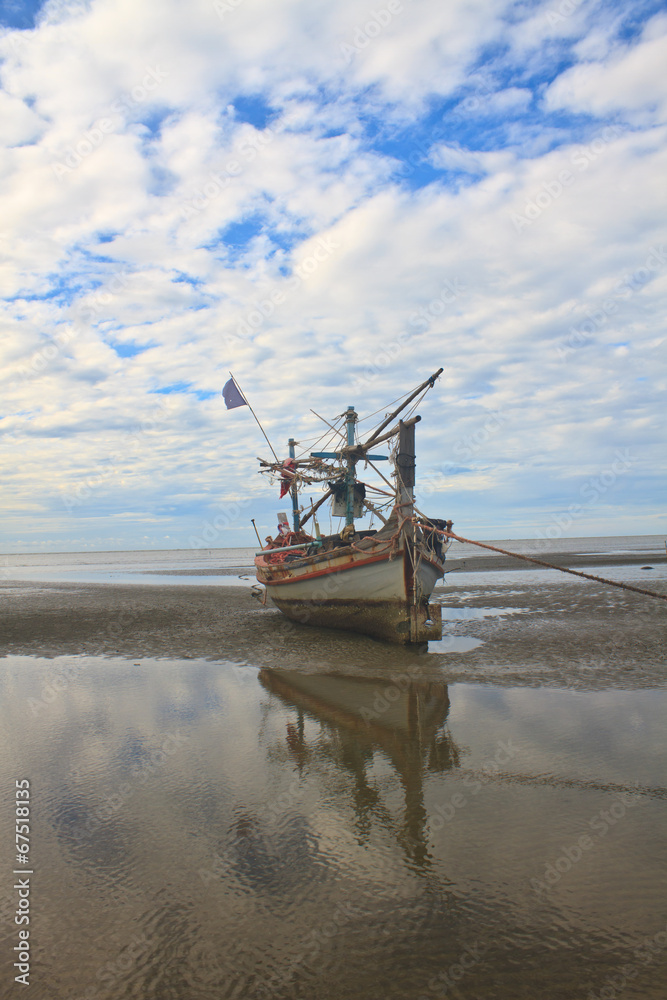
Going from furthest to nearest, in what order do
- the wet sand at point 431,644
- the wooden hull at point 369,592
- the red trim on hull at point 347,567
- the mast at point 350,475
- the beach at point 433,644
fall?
1. the mast at point 350,475
2. the red trim on hull at point 347,567
3. the wooden hull at point 369,592
4. the beach at point 433,644
5. the wet sand at point 431,644

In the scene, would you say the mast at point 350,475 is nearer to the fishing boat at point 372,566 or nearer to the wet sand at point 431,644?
the fishing boat at point 372,566

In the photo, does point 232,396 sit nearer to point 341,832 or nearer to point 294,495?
point 294,495

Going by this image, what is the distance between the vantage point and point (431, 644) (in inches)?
682

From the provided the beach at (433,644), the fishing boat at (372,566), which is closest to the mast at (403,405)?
the fishing boat at (372,566)

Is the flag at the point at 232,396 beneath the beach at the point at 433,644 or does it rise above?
above

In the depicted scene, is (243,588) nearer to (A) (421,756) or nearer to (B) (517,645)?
(B) (517,645)

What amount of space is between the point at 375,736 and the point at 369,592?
30.0 ft

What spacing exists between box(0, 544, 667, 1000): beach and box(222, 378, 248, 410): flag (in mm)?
13165

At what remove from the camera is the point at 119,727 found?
947cm

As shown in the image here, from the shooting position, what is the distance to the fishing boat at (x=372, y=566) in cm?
1695

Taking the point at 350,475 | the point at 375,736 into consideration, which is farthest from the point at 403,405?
the point at 375,736

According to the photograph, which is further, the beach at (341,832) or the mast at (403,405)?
the mast at (403,405)

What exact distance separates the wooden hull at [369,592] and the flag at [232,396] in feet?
24.2

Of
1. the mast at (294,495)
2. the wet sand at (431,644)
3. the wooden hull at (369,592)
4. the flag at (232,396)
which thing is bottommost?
the wet sand at (431,644)
